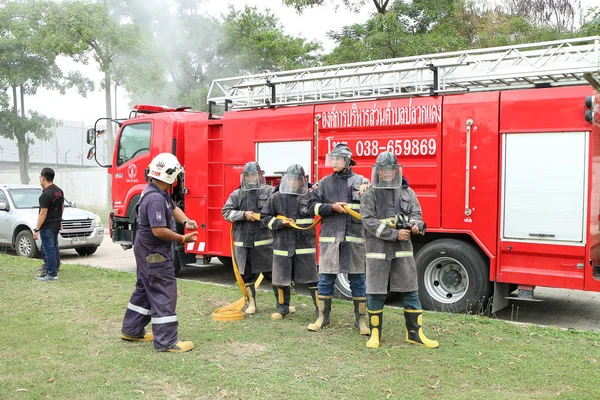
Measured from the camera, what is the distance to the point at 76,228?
40.0 feet

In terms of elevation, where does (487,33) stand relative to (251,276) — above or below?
above

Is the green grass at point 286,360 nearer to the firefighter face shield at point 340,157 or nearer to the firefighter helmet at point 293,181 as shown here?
the firefighter helmet at point 293,181

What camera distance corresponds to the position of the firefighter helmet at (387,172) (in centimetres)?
541

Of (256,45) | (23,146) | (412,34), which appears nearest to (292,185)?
(412,34)

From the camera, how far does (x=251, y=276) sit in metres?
6.88

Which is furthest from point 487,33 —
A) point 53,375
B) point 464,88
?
point 53,375

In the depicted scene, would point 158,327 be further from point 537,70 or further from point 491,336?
point 537,70

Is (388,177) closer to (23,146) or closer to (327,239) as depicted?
(327,239)

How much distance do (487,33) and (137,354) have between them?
1449cm

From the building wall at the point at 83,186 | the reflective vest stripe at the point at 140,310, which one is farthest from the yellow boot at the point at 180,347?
the building wall at the point at 83,186

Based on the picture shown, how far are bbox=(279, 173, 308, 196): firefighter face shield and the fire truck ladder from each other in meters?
1.87

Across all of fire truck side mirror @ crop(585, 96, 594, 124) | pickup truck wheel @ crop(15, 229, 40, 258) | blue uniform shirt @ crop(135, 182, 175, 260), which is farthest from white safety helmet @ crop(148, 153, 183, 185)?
pickup truck wheel @ crop(15, 229, 40, 258)

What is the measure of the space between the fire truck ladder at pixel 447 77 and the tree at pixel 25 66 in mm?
11824

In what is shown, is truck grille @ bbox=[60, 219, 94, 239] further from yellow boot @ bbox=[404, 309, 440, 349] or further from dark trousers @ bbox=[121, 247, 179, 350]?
yellow boot @ bbox=[404, 309, 440, 349]
